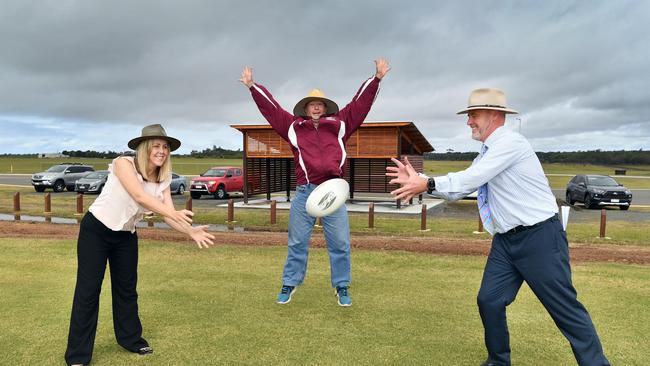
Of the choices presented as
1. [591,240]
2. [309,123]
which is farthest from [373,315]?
[591,240]

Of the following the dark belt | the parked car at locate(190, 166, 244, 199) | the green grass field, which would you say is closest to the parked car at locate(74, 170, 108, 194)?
the parked car at locate(190, 166, 244, 199)

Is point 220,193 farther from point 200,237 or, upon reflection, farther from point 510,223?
Answer: point 510,223

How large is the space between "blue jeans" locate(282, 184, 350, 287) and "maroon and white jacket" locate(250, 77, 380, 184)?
0.24 metres

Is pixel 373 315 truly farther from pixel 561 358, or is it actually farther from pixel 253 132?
pixel 253 132

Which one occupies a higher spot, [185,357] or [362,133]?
[362,133]

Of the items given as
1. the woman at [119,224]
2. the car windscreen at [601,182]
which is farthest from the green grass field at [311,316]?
the car windscreen at [601,182]

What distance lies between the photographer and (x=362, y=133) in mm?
21891

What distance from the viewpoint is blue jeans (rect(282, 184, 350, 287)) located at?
5.40 m

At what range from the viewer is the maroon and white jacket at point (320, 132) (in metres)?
5.34

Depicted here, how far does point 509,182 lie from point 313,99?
2606 mm

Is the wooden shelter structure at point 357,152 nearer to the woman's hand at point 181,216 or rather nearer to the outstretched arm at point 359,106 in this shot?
the outstretched arm at point 359,106

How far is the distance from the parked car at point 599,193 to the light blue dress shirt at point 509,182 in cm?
2258

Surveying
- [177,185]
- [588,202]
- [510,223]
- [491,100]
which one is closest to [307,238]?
[510,223]

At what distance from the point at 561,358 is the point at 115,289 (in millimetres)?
3825
